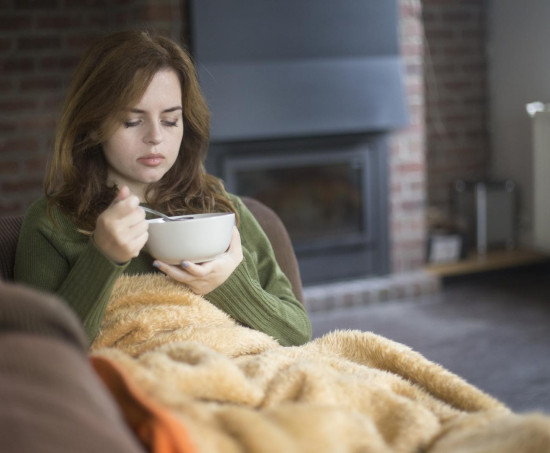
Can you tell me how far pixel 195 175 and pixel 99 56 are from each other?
0.96 feet

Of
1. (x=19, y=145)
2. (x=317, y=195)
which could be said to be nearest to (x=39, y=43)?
(x=19, y=145)

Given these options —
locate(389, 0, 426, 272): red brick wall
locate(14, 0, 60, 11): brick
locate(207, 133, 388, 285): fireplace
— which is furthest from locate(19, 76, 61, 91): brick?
locate(389, 0, 426, 272): red brick wall

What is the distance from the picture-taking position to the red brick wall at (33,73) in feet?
10.4

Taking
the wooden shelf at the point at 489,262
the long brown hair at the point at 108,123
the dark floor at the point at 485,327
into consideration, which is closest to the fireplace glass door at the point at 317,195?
the dark floor at the point at 485,327

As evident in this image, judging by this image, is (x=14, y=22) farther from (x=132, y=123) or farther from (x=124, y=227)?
(x=124, y=227)

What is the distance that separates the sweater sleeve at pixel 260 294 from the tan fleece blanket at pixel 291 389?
0.06 meters

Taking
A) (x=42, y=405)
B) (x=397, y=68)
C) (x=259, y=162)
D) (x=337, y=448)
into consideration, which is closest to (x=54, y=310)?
(x=42, y=405)

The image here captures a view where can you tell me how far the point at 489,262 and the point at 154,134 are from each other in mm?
2829

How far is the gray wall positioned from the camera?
150 inches

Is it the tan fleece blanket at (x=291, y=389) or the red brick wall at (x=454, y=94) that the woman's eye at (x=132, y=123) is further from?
the red brick wall at (x=454, y=94)

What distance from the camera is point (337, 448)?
0.70m

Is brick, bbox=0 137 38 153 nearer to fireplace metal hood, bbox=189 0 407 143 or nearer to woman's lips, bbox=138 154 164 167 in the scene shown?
fireplace metal hood, bbox=189 0 407 143

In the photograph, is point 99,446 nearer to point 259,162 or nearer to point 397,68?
point 259,162

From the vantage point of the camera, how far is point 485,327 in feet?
9.81
